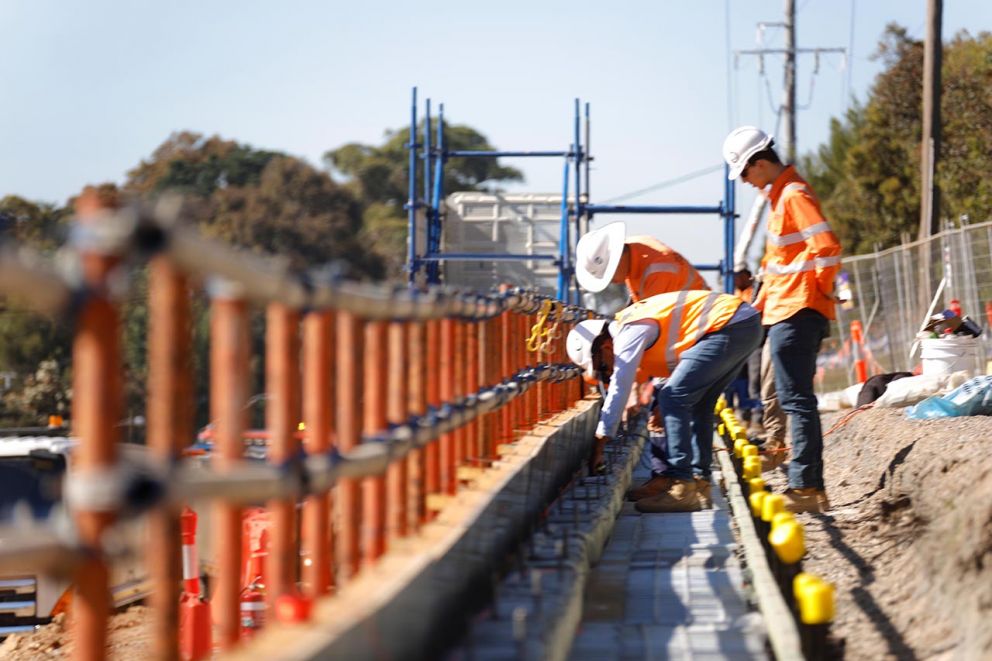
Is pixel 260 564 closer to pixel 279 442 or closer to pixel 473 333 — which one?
pixel 473 333

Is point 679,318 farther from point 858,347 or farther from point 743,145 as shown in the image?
point 858,347

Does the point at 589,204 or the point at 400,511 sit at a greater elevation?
the point at 589,204

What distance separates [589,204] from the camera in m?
20.1

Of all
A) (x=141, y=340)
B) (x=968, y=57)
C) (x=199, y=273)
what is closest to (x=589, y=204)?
(x=199, y=273)

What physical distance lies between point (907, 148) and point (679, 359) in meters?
34.5

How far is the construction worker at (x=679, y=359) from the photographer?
7.55m

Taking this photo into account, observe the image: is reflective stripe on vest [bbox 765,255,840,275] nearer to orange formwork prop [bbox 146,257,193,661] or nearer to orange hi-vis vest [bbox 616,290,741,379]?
orange hi-vis vest [bbox 616,290,741,379]

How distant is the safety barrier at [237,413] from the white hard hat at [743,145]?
284cm

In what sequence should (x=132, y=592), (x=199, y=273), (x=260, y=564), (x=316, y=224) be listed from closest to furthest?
(x=199, y=273) < (x=260, y=564) < (x=132, y=592) < (x=316, y=224)

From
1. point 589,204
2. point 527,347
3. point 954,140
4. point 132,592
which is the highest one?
point 954,140

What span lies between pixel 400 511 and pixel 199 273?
1.68m

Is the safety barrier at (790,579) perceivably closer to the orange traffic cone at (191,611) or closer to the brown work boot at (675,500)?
the brown work boot at (675,500)

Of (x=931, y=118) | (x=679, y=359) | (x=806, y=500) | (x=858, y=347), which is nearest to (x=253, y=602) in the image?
(x=679, y=359)

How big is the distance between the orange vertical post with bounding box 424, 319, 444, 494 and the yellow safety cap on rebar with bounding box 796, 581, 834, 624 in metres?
1.24
